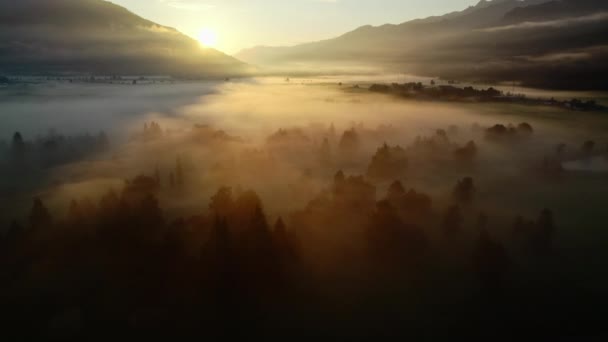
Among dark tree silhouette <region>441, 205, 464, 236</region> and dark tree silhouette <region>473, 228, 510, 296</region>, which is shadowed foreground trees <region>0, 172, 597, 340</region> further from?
dark tree silhouette <region>441, 205, 464, 236</region>

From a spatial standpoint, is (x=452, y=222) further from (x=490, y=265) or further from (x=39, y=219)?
(x=39, y=219)

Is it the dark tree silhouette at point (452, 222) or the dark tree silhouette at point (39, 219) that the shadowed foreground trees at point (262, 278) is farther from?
the dark tree silhouette at point (452, 222)

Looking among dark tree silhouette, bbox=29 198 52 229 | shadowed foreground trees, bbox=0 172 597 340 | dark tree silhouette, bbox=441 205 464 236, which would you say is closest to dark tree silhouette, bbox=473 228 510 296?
shadowed foreground trees, bbox=0 172 597 340

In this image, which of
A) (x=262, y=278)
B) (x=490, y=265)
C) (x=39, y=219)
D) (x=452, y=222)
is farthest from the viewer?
(x=39, y=219)

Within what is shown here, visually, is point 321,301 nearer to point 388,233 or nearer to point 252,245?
point 252,245

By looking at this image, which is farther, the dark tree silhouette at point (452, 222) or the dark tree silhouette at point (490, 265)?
the dark tree silhouette at point (452, 222)

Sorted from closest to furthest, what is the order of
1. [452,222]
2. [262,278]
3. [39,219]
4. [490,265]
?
[262,278] < [490,265] < [452,222] < [39,219]

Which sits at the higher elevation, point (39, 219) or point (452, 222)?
point (452, 222)

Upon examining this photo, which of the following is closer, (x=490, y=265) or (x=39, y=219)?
(x=490, y=265)

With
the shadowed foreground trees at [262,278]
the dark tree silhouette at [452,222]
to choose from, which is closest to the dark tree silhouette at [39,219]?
the shadowed foreground trees at [262,278]

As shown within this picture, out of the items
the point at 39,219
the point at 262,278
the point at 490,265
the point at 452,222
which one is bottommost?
the point at 39,219

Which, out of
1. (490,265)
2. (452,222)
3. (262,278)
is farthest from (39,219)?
(490,265)

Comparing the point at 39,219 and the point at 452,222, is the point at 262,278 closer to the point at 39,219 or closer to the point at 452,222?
the point at 452,222
